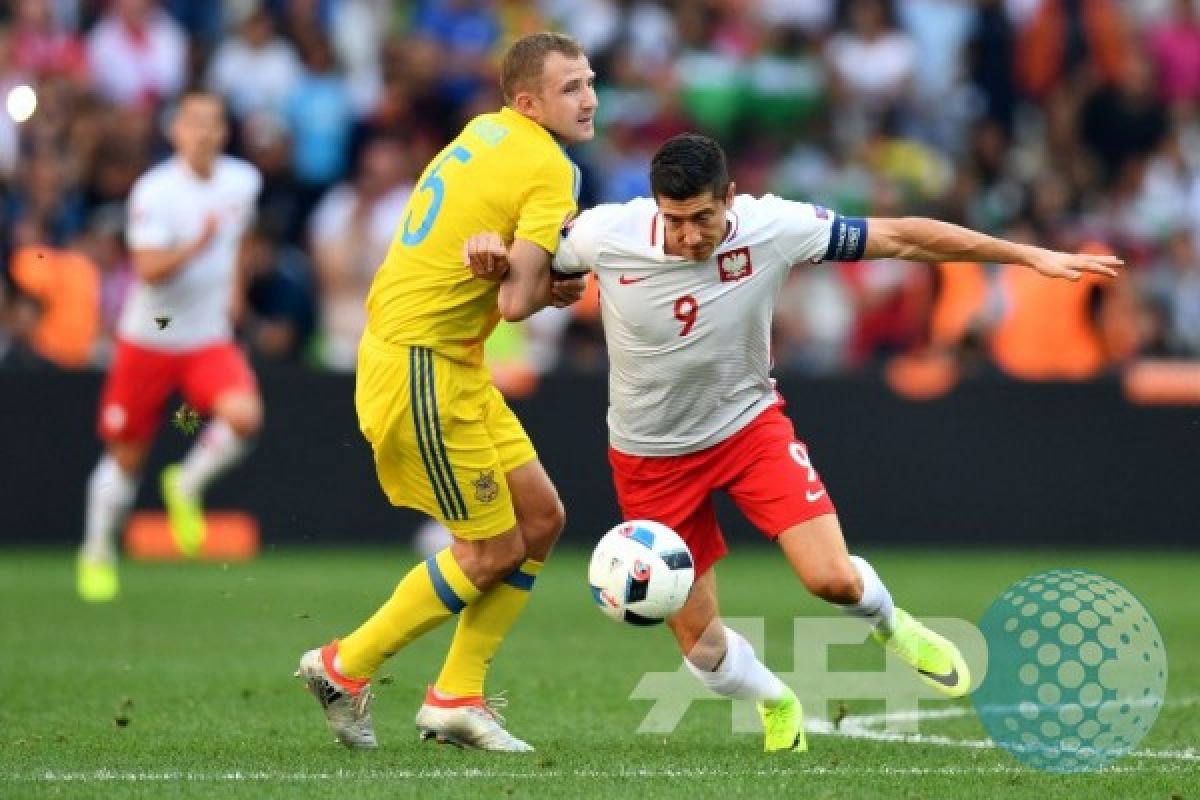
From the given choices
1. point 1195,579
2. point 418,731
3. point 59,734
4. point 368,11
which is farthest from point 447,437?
point 368,11

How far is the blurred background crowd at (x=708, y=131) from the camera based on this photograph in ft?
52.9

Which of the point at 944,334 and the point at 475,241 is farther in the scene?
the point at 944,334

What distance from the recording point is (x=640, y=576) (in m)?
7.23

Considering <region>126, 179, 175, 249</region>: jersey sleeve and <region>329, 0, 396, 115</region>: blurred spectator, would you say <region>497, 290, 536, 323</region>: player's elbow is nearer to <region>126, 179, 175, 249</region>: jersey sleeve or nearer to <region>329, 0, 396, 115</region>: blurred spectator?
<region>126, 179, 175, 249</region>: jersey sleeve

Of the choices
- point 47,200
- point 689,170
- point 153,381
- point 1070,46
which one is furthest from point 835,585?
point 1070,46

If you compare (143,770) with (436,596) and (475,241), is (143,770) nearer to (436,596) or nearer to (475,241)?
(436,596)

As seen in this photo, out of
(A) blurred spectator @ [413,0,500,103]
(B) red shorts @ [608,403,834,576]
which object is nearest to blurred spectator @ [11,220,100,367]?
(A) blurred spectator @ [413,0,500,103]

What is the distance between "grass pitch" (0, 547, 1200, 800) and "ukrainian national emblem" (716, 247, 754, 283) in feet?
5.23

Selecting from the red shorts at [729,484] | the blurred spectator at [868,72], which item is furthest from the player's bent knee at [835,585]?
the blurred spectator at [868,72]

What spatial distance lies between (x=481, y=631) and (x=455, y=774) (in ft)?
3.48

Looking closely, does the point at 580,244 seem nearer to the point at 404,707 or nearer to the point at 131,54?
the point at 404,707

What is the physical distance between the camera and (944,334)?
16.8m

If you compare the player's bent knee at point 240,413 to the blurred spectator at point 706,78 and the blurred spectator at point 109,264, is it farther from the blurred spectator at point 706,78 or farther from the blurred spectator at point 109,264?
the blurred spectator at point 706,78

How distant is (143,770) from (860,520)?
31.8 feet
